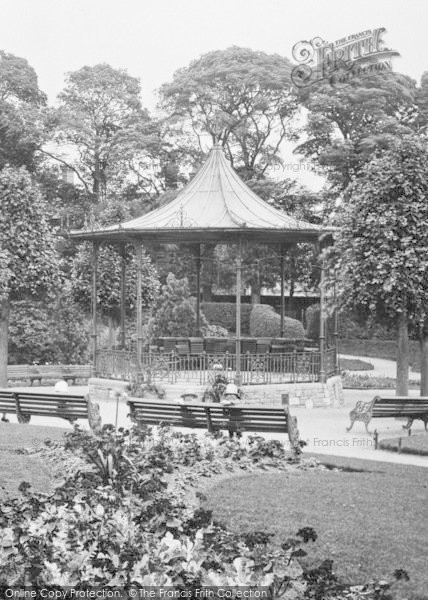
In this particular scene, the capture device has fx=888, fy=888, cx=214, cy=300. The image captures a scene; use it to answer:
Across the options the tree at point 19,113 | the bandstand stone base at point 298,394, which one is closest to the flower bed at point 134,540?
the bandstand stone base at point 298,394

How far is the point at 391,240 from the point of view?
16906mm

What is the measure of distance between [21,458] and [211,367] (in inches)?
389

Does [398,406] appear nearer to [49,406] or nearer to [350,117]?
[49,406]

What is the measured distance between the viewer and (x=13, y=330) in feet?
88.9

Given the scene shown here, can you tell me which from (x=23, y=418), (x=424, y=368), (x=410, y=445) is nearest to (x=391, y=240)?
(x=424, y=368)

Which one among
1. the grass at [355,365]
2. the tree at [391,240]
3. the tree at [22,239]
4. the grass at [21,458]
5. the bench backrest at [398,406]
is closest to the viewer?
the grass at [21,458]

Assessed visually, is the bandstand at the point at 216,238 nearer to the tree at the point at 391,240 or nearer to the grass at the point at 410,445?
the tree at the point at 391,240

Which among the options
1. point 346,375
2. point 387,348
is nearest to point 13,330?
point 346,375

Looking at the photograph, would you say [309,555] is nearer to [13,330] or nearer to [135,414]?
[135,414]

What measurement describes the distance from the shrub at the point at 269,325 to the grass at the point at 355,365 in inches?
71.2

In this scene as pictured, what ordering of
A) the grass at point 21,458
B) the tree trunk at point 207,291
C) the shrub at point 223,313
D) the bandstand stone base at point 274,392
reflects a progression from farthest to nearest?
the tree trunk at point 207,291 < the shrub at point 223,313 < the bandstand stone base at point 274,392 < the grass at point 21,458

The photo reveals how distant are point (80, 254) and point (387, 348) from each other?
14.8 metres

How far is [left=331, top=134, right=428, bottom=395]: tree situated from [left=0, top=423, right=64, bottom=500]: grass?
662 cm

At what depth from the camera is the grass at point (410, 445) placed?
12922 mm
